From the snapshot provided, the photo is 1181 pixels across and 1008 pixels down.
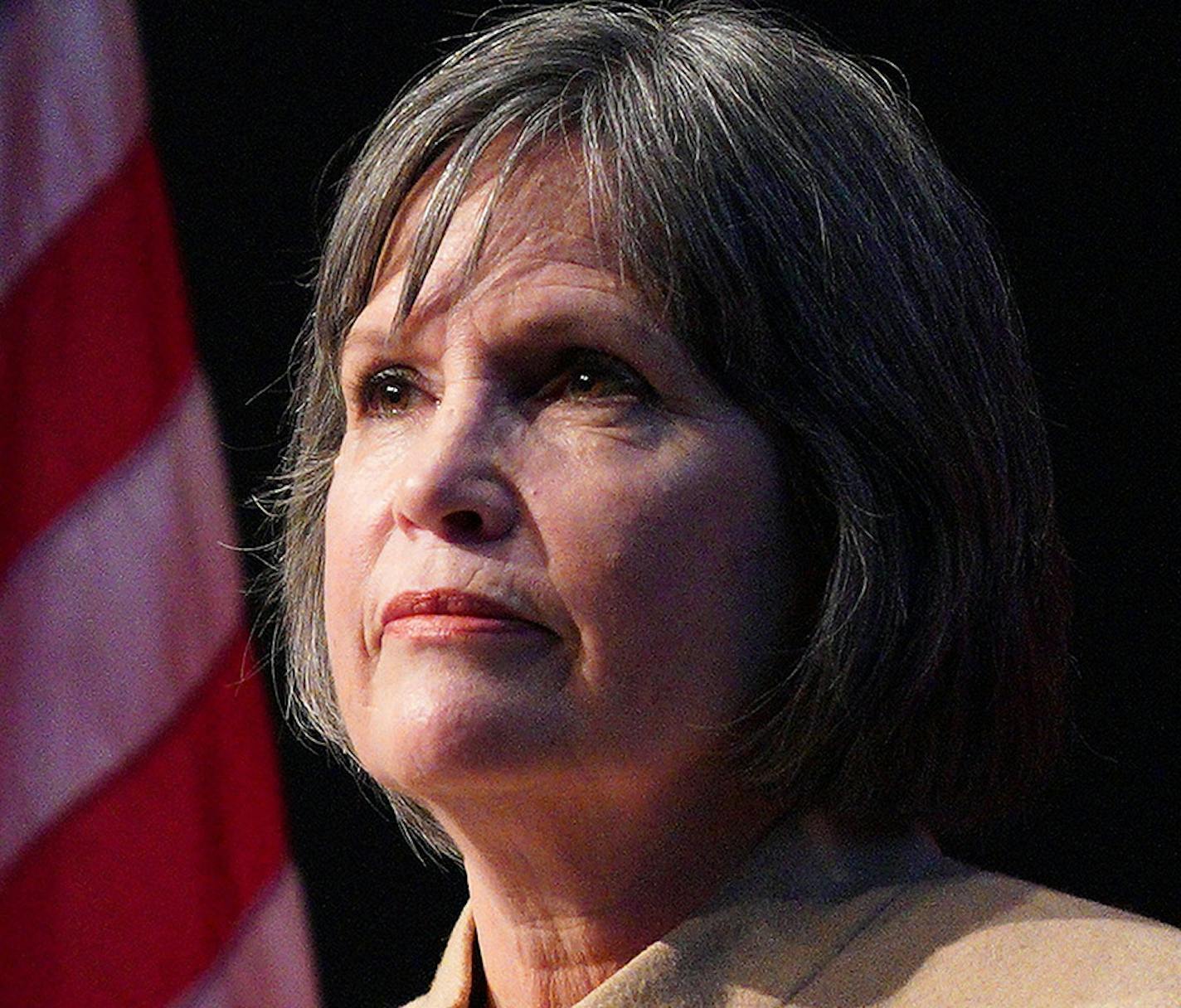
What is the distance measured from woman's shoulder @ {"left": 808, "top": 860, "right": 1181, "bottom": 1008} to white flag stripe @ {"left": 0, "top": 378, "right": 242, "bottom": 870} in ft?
3.18

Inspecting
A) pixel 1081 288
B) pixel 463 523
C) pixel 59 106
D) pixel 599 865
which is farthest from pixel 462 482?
pixel 59 106

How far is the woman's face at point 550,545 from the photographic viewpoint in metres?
1.17

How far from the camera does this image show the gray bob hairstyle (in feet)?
4.08

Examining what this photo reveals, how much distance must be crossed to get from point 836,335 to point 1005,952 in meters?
0.43

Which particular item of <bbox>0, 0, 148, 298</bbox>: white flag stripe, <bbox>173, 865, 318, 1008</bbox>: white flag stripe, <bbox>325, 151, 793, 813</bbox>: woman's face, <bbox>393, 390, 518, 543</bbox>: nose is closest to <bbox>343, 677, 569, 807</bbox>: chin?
<bbox>325, 151, 793, 813</bbox>: woman's face

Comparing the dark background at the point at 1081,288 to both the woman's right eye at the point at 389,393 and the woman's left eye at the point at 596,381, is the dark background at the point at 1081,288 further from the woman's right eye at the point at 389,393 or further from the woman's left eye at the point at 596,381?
the woman's left eye at the point at 596,381

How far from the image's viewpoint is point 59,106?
198 centimetres

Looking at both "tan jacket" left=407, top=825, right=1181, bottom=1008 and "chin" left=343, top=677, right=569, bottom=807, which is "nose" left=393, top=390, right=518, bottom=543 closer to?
"chin" left=343, top=677, right=569, bottom=807

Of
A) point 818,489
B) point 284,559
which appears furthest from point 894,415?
point 284,559

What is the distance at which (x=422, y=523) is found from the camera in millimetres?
1206

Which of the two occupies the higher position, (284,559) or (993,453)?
(993,453)

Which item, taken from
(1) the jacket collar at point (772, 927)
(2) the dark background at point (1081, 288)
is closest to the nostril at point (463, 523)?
(1) the jacket collar at point (772, 927)

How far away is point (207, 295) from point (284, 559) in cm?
50

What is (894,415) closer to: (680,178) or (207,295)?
(680,178)
